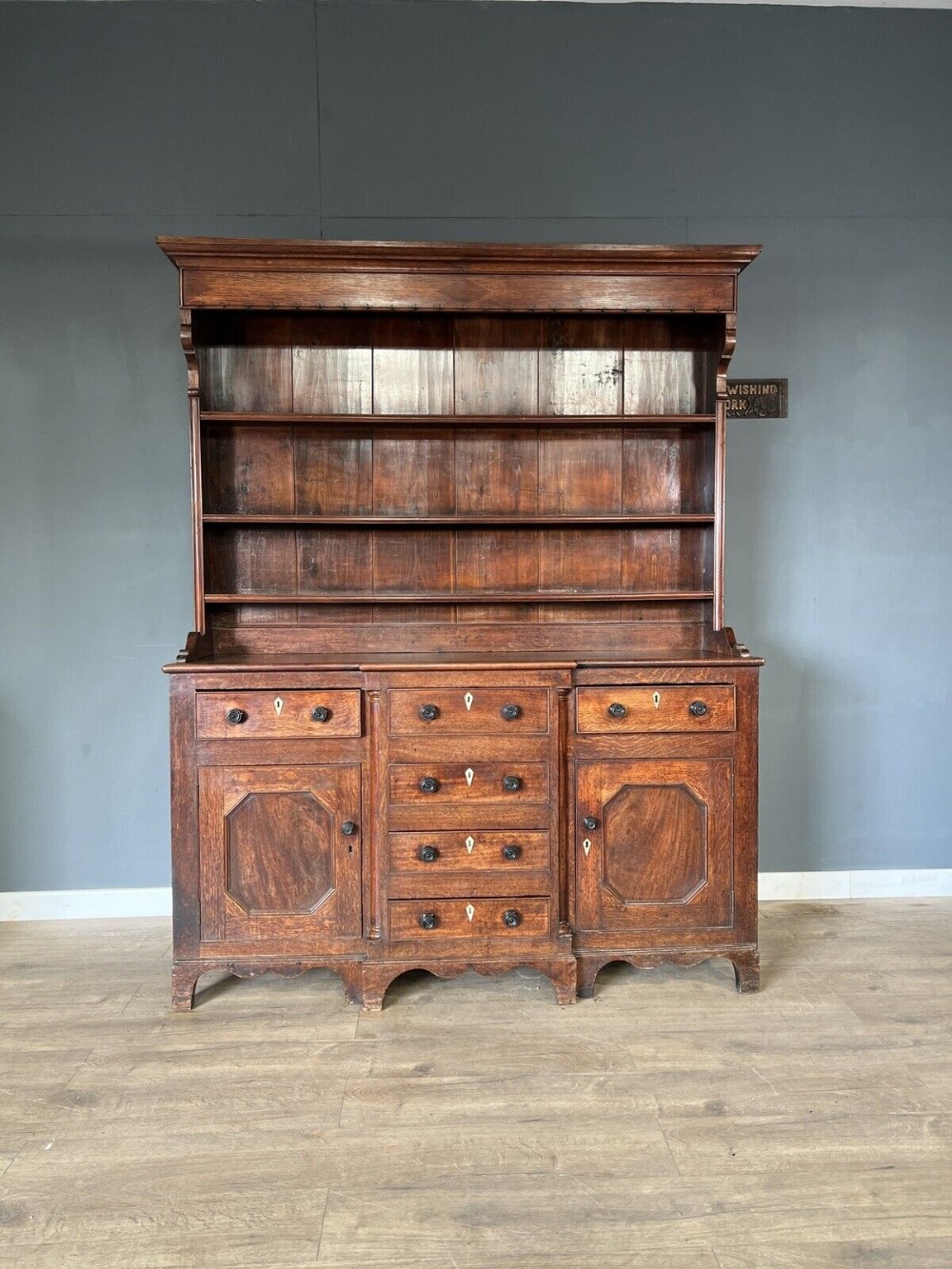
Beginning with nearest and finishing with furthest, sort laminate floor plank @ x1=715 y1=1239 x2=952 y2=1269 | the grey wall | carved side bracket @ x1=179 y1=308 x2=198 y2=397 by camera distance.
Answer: laminate floor plank @ x1=715 y1=1239 x2=952 y2=1269
carved side bracket @ x1=179 y1=308 x2=198 y2=397
the grey wall

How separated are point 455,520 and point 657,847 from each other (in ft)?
4.22

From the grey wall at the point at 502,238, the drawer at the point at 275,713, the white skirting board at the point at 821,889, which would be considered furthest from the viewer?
the white skirting board at the point at 821,889

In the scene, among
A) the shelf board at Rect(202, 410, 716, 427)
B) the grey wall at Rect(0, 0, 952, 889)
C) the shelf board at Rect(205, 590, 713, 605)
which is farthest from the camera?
the grey wall at Rect(0, 0, 952, 889)

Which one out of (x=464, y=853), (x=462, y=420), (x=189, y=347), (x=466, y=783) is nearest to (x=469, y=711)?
(x=466, y=783)

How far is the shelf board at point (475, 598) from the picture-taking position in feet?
9.41

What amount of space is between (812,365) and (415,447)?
65.0 inches

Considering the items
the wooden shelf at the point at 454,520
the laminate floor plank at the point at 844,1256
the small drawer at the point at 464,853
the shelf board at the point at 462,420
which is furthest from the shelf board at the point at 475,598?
the laminate floor plank at the point at 844,1256

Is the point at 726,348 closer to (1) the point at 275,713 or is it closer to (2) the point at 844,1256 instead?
(1) the point at 275,713

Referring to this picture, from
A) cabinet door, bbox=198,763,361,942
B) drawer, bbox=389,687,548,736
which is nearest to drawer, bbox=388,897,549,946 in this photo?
cabinet door, bbox=198,763,361,942

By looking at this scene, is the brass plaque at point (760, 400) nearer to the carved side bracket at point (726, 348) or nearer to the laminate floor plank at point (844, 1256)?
the carved side bracket at point (726, 348)

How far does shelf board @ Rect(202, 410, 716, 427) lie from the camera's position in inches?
109

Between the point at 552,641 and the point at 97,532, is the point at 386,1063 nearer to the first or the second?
the point at 552,641

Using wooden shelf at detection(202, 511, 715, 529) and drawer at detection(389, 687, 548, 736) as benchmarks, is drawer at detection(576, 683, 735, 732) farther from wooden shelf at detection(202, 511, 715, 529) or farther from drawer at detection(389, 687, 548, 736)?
wooden shelf at detection(202, 511, 715, 529)

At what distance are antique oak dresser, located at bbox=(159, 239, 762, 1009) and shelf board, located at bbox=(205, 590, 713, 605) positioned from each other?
14 mm
